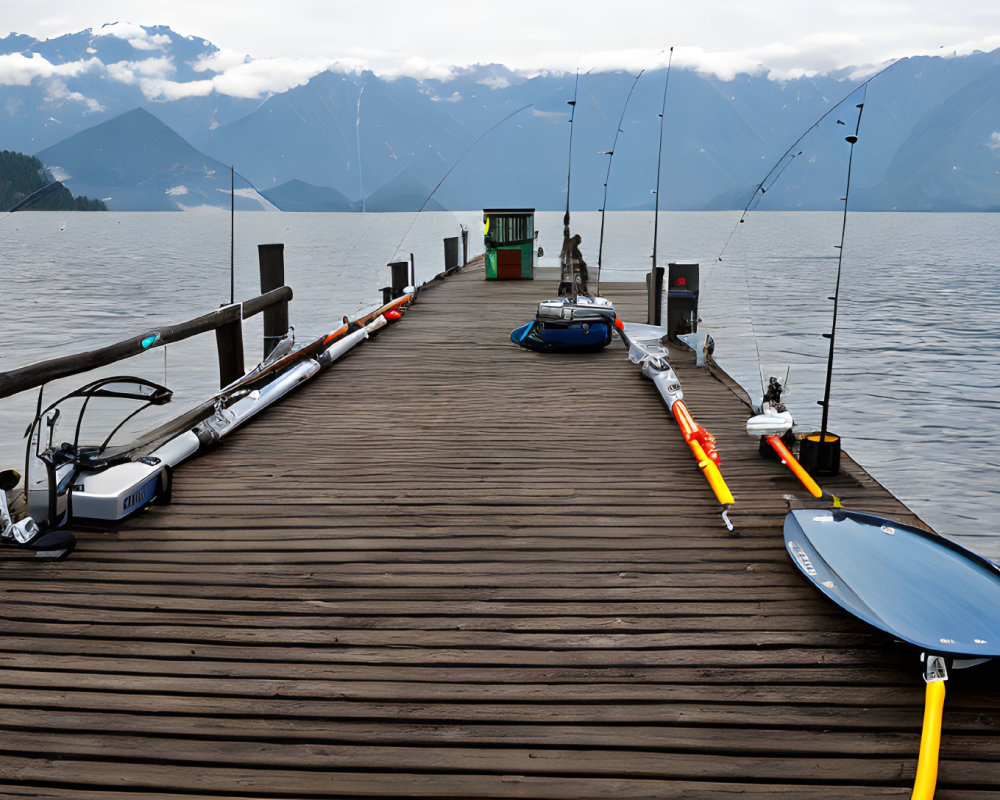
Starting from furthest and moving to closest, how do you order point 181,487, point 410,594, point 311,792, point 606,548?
point 181,487 → point 606,548 → point 410,594 → point 311,792

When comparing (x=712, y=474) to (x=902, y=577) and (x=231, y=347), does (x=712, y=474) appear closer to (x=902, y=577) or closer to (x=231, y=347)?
(x=902, y=577)

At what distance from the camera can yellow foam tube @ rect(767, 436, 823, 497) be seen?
553 cm

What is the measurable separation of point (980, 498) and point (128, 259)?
5630cm

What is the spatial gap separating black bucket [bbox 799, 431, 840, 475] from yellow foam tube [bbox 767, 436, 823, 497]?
0.07m

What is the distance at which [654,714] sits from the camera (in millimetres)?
3203

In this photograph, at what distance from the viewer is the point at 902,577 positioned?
4035mm

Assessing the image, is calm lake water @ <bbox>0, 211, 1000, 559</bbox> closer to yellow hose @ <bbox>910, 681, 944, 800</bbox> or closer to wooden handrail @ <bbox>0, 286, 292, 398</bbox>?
wooden handrail @ <bbox>0, 286, 292, 398</bbox>

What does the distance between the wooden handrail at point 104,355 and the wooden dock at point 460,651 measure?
1148 mm

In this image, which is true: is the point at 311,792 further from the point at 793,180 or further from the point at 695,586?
the point at 793,180

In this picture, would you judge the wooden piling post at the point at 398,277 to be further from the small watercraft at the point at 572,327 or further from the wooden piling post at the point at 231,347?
the wooden piling post at the point at 231,347

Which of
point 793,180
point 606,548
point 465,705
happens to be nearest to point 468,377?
point 793,180

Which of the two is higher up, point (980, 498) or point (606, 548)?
point (606, 548)

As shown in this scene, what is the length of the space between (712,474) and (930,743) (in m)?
2.94

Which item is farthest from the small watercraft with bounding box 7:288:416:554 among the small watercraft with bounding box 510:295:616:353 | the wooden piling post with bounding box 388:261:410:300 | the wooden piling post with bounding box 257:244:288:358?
the wooden piling post with bounding box 388:261:410:300
